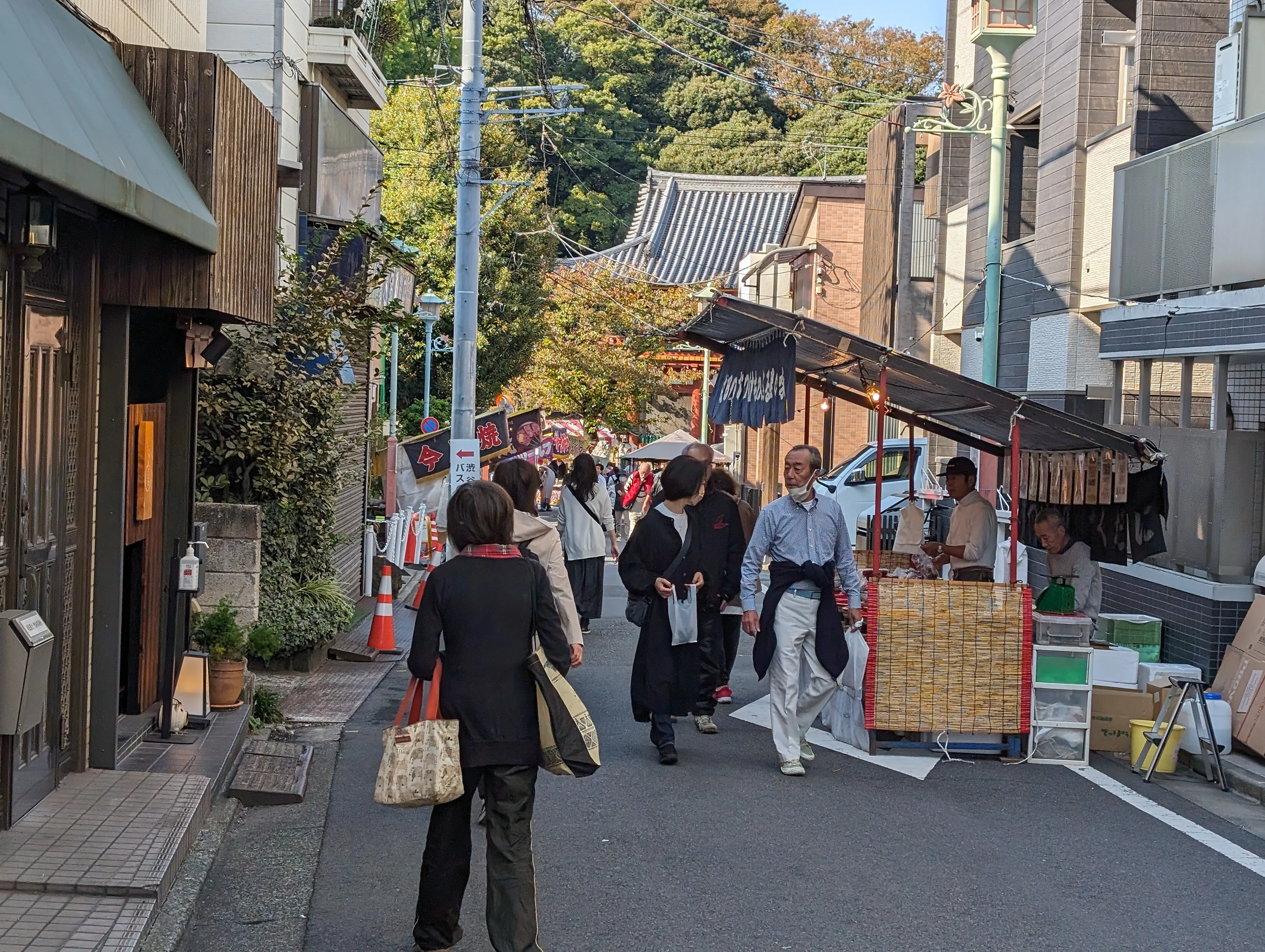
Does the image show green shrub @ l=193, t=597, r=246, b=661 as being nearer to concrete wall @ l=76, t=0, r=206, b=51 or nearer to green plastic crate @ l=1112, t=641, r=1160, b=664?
concrete wall @ l=76, t=0, r=206, b=51

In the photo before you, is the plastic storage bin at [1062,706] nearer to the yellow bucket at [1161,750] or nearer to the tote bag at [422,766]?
the yellow bucket at [1161,750]

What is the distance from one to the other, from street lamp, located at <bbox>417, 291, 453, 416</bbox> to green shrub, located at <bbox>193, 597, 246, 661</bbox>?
11576 millimetres

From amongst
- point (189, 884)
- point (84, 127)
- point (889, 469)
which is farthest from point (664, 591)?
point (889, 469)

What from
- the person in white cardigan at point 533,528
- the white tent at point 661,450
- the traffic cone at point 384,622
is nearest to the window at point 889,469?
the white tent at point 661,450

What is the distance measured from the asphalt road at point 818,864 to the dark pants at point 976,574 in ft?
6.27

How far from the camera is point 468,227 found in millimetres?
15508

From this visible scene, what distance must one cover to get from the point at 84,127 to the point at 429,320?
1811 cm

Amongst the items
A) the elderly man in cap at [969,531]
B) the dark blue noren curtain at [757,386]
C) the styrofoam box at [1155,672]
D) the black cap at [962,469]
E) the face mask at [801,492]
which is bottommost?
the styrofoam box at [1155,672]

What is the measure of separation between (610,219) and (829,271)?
13132 mm

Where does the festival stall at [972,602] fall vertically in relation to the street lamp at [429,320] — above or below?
below

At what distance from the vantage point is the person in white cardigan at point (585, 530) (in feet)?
41.7

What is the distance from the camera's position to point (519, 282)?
95.1 feet

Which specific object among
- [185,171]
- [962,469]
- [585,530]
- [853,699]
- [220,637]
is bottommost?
[853,699]

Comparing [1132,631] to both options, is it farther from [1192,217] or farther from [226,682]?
[226,682]
